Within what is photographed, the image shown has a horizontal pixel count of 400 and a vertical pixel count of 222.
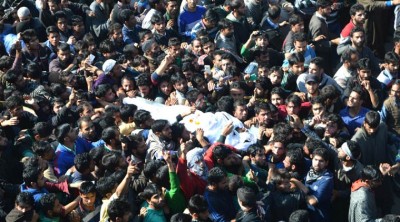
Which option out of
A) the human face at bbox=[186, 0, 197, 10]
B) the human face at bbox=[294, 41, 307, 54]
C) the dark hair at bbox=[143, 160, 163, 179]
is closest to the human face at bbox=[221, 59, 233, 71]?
the human face at bbox=[294, 41, 307, 54]

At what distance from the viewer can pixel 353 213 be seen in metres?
8.92

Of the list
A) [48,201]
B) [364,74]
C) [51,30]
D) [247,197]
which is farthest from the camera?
[51,30]

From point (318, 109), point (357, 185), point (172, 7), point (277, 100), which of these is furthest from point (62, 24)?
point (357, 185)

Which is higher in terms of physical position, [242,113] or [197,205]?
[197,205]

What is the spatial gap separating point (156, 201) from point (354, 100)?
120 inches

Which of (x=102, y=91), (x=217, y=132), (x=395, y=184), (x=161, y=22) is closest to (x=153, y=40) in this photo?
(x=161, y=22)

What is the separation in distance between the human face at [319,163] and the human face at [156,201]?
64.4 inches

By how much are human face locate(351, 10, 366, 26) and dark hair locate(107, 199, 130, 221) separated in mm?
5505

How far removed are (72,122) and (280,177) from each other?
10.2 feet

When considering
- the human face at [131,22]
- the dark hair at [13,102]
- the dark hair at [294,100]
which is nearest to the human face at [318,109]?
the dark hair at [294,100]

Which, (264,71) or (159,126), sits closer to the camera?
(159,126)

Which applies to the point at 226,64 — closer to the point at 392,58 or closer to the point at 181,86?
the point at 181,86

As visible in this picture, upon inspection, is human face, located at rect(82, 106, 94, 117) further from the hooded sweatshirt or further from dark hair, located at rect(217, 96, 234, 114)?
the hooded sweatshirt

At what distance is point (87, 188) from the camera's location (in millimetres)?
9047
